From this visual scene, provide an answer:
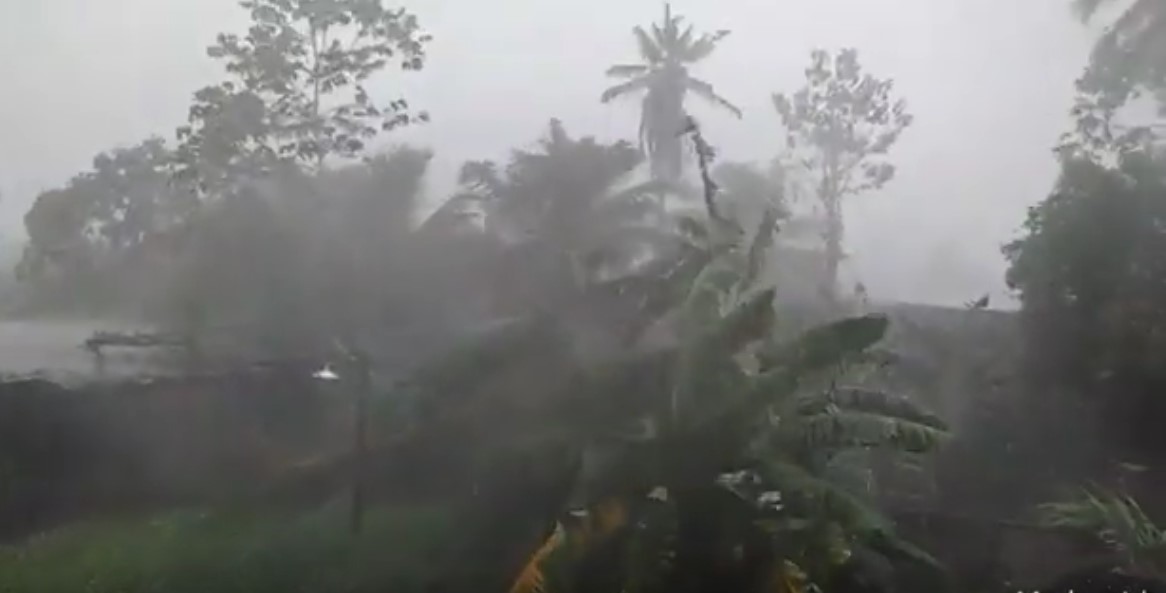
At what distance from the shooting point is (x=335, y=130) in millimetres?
5742

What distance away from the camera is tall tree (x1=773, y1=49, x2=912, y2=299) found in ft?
20.9

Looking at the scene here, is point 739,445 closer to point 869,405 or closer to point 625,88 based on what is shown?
point 869,405

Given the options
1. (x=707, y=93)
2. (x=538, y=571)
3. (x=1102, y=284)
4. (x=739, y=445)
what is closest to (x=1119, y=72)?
(x=1102, y=284)

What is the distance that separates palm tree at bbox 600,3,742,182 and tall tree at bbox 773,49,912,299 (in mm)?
447

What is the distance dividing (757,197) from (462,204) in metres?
1.41

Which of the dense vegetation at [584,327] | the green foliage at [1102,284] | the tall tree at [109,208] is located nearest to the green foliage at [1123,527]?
the dense vegetation at [584,327]

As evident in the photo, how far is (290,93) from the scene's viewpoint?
5770 mm

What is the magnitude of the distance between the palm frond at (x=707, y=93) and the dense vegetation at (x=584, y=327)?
0.01m

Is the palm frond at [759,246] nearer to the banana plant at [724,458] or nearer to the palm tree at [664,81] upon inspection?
the banana plant at [724,458]

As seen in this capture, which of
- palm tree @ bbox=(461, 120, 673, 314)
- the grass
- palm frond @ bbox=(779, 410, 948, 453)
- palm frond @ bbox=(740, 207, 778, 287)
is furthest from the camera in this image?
palm tree @ bbox=(461, 120, 673, 314)

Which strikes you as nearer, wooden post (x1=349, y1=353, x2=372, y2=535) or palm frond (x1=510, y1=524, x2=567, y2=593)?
palm frond (x1=510, y1=524, x2=567, y2=593)

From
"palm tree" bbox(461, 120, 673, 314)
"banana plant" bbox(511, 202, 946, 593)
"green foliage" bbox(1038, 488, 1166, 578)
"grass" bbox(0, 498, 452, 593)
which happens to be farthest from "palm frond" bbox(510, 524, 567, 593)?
"green foliage" bbox(1038, 488, 1166, 578)

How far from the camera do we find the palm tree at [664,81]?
20.0ft

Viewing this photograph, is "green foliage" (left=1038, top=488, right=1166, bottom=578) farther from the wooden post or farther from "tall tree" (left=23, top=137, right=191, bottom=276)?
"tall tree" (left=23, top=137, right=191, bottom=276)
